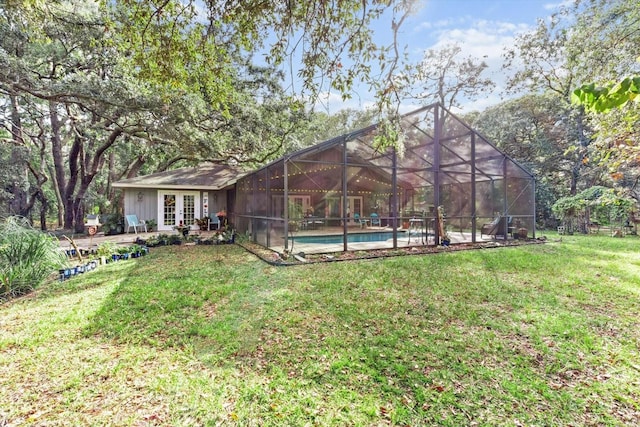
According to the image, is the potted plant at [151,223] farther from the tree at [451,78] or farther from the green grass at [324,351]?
the tree at [451,78]

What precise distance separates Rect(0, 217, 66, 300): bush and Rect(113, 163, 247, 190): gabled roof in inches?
266

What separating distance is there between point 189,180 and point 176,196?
981 mm

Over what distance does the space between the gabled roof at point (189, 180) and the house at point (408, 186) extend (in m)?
0.07

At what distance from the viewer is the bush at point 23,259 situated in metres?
4.80

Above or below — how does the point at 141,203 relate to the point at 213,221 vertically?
above

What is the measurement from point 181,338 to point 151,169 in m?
21.5

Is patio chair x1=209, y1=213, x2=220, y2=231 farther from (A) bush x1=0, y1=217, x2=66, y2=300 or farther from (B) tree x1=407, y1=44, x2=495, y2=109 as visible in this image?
(B) tree x1=407, y1=44, x2=495, y2=109

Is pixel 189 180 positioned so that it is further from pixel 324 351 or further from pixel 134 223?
pixel 324 351

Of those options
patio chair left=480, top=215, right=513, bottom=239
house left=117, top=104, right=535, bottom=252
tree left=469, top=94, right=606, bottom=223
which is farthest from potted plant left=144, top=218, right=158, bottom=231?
tree left=469, top=94, right=606, bottom=223

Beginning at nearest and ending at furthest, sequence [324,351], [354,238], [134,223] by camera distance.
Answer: [324,351] → [354,238] → [134,223]

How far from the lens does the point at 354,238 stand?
12.0m

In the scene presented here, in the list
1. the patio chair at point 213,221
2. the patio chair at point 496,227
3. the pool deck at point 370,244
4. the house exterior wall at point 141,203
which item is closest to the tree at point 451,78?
the patio chair at point 496,227

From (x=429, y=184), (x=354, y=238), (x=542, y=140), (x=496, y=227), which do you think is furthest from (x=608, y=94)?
(x=542, y=140)

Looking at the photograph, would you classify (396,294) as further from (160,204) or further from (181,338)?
(160,204)
